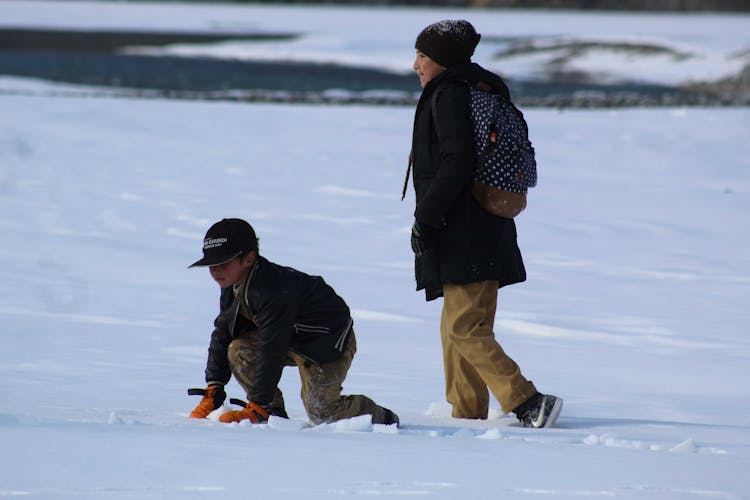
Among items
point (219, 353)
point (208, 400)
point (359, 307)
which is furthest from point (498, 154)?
point (359, 307)

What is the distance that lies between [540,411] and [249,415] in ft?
3.21

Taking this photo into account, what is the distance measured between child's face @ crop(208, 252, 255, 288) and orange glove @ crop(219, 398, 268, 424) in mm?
409

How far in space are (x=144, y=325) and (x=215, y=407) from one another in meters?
2.04

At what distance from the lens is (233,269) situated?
12.9ft

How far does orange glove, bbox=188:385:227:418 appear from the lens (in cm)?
407

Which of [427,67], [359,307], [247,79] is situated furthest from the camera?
[247,79]

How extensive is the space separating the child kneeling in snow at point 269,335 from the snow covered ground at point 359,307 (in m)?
0.19

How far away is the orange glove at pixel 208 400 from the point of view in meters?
4.07

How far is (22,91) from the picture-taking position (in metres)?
18.1

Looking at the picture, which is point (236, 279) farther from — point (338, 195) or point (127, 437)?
point (338, 195)

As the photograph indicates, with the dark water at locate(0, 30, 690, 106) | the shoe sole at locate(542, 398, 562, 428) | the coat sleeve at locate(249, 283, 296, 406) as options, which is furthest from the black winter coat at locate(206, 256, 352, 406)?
the dark water at locate(0, 30, 690, 106)

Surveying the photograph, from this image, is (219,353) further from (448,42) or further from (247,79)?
(247,79)

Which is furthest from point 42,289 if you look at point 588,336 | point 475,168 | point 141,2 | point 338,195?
point 141,2

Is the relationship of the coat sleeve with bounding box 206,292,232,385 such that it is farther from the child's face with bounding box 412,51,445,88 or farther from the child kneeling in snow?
the child's face with bounding box 412,51,445,88
